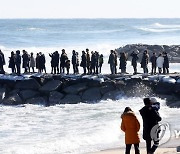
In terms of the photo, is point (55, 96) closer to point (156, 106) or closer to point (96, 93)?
point (96, 93)

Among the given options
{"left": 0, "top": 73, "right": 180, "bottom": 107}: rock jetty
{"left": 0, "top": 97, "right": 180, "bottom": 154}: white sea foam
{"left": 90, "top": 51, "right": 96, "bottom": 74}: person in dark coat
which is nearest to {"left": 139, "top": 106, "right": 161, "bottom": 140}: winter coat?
{"left": 0, "top": 97, "right": 180, "bottom": 154}: white sea foam

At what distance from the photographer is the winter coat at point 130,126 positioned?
10070 millimetres

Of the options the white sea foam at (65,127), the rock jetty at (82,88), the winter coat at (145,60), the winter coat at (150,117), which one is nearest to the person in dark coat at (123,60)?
the winter coat at (145,60)

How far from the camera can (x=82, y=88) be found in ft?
70.6

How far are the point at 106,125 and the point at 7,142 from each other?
342 centimetres

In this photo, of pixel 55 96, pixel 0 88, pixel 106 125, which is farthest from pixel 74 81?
pixel 106 125

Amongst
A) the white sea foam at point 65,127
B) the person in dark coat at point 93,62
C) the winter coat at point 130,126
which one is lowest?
the white sea foam at point 65,127

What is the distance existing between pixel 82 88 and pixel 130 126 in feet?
37.8

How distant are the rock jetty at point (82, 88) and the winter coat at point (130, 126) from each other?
10.8 meters

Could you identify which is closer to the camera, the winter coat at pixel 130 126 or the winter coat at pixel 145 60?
the winter coat at pixel 130 126

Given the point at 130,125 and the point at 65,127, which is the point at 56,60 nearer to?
the point at 65,127

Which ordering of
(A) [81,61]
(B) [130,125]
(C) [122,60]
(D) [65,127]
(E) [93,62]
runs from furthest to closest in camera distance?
(C) [122,60] < (A) [81,61] < (E) [93,62] < (D) [65,127] < (B) [130,125]

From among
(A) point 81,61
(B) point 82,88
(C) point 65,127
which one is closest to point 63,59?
(A) point 81,61

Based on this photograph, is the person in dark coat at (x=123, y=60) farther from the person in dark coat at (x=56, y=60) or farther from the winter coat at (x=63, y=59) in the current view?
the person in dark coat at (x=56, y=60)
